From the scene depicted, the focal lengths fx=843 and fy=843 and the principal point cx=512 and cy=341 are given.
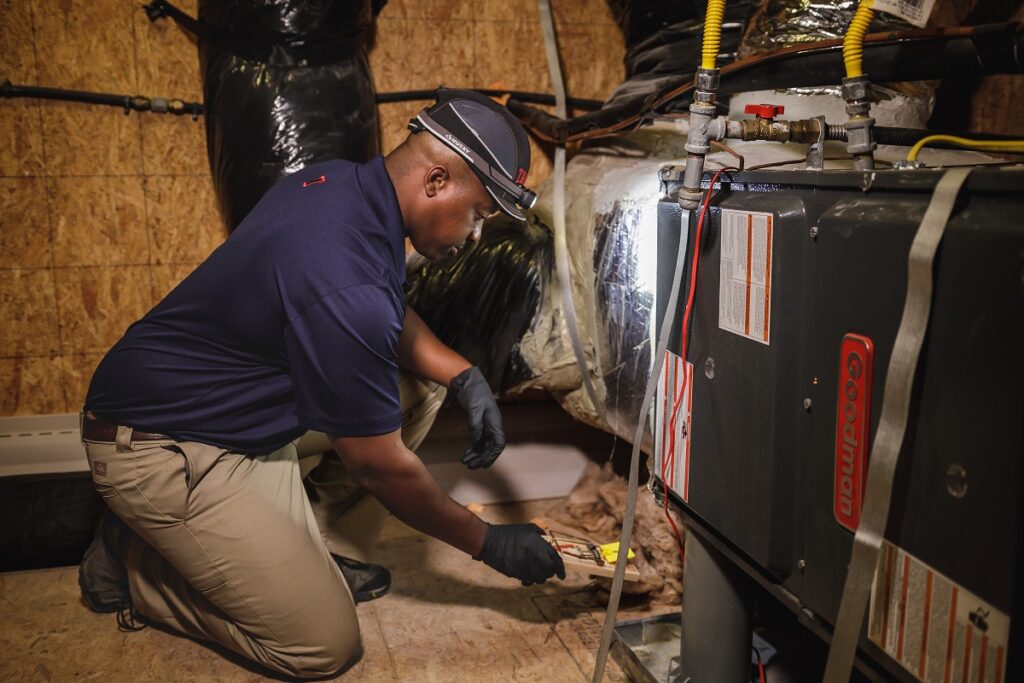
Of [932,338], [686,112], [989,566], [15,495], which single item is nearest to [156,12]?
[15,495]

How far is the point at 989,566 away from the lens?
28.4 inches

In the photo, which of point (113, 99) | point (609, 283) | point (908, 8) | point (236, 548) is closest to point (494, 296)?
point (609, 283)

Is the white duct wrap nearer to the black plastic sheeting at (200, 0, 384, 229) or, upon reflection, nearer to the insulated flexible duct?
the insulated flexible duct

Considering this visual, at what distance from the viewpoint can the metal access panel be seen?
2.32 ft

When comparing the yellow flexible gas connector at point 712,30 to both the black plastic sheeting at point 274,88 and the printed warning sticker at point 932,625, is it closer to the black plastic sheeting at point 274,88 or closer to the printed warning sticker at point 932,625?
the printed warning sticker at point 932,625

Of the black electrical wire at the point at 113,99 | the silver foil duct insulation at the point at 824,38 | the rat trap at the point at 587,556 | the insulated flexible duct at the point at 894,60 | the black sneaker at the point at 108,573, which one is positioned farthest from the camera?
the black electrical wire at the point at 113,99

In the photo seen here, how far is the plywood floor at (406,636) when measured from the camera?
5.21 ft

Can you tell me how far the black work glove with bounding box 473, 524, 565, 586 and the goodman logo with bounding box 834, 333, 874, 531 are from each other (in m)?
0.71

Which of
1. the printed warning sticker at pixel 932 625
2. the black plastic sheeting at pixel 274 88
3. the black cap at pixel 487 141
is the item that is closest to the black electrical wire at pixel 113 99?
the black plastic sheeting at pixel 274 88

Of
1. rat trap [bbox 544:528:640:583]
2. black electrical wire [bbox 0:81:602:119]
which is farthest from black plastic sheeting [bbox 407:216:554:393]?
black electrical wire [bbox 0:81:602:119]

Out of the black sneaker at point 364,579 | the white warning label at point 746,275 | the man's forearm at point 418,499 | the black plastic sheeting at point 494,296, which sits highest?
the white warning label at point 746,275

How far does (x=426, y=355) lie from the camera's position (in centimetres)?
181

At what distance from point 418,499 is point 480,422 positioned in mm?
268

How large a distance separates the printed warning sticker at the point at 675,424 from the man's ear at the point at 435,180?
0.47 m
